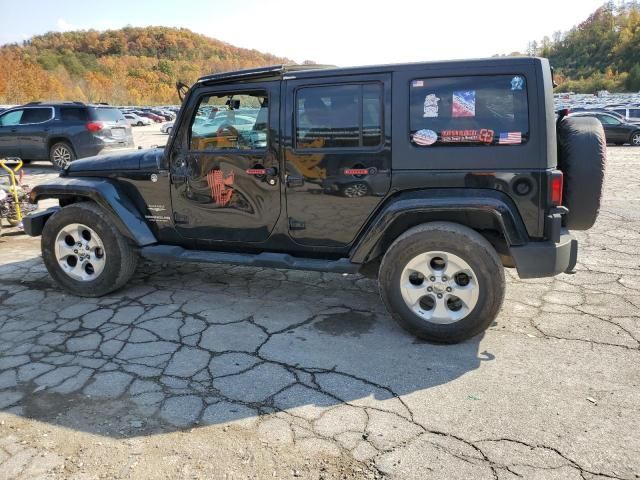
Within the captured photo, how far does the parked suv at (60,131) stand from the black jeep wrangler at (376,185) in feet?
30.8

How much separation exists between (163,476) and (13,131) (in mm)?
14195

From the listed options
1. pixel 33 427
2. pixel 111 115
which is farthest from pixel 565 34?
pixel 33 427

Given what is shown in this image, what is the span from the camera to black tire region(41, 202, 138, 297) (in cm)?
452

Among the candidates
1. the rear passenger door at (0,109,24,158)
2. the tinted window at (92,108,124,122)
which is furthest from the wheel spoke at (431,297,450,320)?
the rear passenger door at (0,109,24,158)

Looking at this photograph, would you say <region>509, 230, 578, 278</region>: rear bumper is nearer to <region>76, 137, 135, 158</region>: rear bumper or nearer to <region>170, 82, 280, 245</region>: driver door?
<region>170, 82, 280, 245</region>: driver door

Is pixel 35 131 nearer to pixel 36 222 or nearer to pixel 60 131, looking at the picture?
pixel 60 131

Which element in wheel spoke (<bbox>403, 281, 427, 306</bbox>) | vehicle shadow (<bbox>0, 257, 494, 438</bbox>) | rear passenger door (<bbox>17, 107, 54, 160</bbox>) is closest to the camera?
vehicle shadow (<bbox>0, 257, 494, 438</bbox>)

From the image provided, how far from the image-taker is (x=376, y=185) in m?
3.72

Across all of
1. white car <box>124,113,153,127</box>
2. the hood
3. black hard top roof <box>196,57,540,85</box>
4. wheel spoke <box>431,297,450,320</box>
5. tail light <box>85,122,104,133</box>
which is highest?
white car <box>124,113,153,127</box>

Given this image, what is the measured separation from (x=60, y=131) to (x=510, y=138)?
12.8 metres

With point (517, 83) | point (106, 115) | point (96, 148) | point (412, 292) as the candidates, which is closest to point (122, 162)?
point (412, 292)

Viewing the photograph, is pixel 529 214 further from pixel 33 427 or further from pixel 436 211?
pixel 33 427

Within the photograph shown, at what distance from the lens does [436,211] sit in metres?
3.58

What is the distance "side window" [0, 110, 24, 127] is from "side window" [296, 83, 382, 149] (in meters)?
12.8
